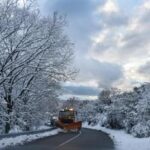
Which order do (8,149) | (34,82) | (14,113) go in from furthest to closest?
1. (34,82)
2. (14,113)
3. (8,149)

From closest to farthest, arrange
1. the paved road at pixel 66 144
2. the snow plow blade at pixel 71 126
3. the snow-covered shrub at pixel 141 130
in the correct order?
the paved road at pixel 66 144, the snow-covered shrub at pixel 141 130, the snow plow blade at pixel 71 126

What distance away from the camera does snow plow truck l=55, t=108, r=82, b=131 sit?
6356 centimetres

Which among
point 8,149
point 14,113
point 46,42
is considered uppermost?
point 46,42

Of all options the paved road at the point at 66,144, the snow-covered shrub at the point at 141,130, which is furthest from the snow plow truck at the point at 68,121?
the paved road at the point at 66,144

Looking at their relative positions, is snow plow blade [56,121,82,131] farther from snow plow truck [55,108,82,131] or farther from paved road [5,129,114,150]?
paved road [5,129,114,150]

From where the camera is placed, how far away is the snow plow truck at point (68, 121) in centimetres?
6356

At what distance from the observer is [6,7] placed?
31375 millimetres

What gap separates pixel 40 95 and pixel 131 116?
15.5 m

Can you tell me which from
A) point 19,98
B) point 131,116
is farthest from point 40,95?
point 131,116

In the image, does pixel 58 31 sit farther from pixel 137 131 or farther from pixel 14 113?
pixel 137 131

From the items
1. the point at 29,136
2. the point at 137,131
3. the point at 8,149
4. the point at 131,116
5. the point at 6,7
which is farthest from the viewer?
the point at 131,116

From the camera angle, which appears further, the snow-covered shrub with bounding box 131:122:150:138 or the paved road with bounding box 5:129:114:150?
the snow-covered shrub with bounding box 131:122:150:138

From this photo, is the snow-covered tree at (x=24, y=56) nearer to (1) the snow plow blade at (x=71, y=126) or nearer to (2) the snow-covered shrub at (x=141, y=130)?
(2) the snow-covered shrub at (x=141, y=130)

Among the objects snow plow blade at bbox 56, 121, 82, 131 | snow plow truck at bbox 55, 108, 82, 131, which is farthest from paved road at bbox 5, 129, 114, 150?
snow plow truck at bbox 55, 108, 82, 131
